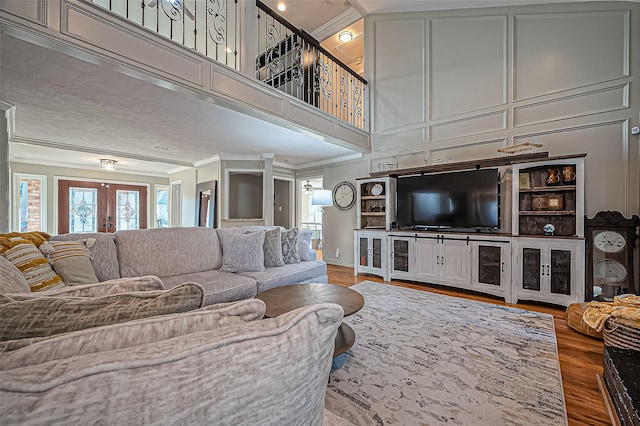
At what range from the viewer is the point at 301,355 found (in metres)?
0.50

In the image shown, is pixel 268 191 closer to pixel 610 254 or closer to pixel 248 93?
pixel 248 93

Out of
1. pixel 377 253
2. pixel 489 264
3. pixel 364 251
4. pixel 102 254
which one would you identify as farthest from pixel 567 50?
pixel 102 254

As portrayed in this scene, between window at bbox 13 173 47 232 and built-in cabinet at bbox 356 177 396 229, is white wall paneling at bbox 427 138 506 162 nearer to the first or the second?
built-in cabinet at bbox 356 177 396 229

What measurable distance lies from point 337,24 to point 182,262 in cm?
529

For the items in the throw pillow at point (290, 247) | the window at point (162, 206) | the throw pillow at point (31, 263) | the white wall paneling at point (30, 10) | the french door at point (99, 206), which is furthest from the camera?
the window at point (162, 206)

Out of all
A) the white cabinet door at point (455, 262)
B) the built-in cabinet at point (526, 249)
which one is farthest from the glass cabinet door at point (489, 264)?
the white cabinet door at point (455, 262)

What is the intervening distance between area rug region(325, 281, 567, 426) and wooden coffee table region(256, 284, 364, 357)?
199mm

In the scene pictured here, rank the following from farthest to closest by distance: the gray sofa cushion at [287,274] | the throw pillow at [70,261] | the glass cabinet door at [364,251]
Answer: the glass cabinet door at [364,251] → the gray sofa cushion at [287,274] → the throw pillow at [70,261]

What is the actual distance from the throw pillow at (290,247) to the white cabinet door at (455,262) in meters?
2.07

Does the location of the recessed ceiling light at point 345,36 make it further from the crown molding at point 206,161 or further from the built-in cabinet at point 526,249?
the built-in cabinet at point 526,249

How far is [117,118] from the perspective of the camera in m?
3.51

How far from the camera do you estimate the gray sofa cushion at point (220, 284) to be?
2.36 meters

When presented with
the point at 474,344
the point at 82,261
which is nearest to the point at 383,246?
the point at 474,344

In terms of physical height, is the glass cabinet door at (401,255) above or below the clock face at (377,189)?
below
